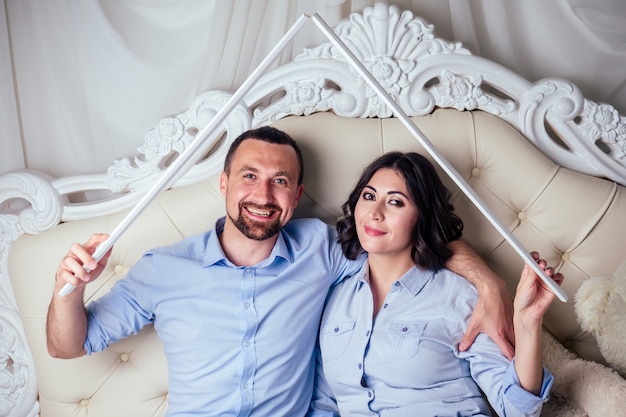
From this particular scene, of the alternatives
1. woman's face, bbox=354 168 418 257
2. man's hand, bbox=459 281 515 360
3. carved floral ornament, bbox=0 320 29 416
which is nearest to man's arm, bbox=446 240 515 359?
man's hand, bbox=459 281 515 360

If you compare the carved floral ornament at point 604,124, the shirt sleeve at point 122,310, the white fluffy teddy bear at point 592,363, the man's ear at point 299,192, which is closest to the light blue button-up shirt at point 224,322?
the shirt sleeve at point 122,310

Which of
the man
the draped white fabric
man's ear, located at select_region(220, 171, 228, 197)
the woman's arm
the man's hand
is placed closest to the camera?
the woman's arm

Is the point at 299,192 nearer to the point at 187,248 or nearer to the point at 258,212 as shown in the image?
the point at 258,212

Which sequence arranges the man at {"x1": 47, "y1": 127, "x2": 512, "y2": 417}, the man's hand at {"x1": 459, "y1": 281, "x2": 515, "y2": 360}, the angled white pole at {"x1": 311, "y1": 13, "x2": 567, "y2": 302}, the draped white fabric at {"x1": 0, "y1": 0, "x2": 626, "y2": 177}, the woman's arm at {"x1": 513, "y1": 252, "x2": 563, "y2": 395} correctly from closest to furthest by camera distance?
the angled white pole at {"x1": 311, "y1": 13, "x2": 567, "y2": 302} → the woman's arm at {"x1": 513, "y1": 252, "x2": 563, "y2": 395} → the man's hand at {"x1": 459, "y1": 281, "x2": 515, "y2": 360} → the man at {"x1": 47, "y1": 127, "x2": 512, "y2": 417} → the draped white fabric at {"x1": 0, "y1": 0, "x2": 626, "y2": 177}

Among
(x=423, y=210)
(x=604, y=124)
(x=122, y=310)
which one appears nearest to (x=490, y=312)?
(x=423, y=210)

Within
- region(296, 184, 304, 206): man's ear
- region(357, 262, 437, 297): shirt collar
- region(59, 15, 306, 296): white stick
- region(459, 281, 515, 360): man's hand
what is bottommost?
region(459, 281, 515, 360): man's hand

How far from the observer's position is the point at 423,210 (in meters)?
1.54

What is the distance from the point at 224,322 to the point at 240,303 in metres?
0.06

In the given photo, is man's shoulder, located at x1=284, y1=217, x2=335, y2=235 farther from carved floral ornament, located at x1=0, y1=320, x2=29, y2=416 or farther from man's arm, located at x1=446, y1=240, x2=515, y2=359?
carved floral ornament, located at x1=0, y1=320, x2=29, y2=416

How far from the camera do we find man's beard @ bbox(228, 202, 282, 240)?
153cm

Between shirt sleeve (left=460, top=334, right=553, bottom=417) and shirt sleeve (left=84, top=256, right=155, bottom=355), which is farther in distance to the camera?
shirt sleeve (left=84, top=256, right=155, bottom=355)

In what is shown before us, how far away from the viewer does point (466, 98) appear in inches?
69.4

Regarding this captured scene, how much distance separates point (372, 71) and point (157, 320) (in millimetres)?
835

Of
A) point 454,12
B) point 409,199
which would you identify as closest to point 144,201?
point 409,199
